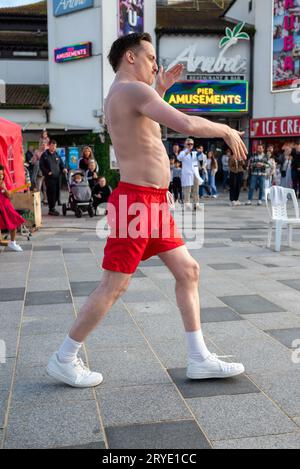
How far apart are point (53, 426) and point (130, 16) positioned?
74.1ft

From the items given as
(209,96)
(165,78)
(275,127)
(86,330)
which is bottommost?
(86,330)

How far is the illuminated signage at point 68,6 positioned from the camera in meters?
23.0

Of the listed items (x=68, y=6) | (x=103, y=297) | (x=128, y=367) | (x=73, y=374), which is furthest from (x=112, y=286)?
(x=68, y=6)

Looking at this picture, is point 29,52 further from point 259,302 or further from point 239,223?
point 259,302

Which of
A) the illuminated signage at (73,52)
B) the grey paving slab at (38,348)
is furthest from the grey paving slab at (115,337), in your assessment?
the illuminated signage at (73,52)

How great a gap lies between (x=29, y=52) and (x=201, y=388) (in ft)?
91.7

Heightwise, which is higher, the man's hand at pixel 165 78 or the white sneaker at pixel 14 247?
the man's hand at pixel 165 78

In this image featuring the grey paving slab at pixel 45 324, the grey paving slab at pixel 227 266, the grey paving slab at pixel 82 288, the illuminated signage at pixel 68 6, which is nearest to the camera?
the grey paving slab at pixel 45 324

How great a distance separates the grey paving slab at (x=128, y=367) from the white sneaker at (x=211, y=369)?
160 millimetres

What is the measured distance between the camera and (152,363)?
347 centimetres

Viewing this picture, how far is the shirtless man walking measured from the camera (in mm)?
2869

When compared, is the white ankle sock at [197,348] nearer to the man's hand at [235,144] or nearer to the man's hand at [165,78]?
the man's hand at [235,144]

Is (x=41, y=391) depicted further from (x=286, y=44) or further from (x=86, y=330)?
(x=286, y=44)
